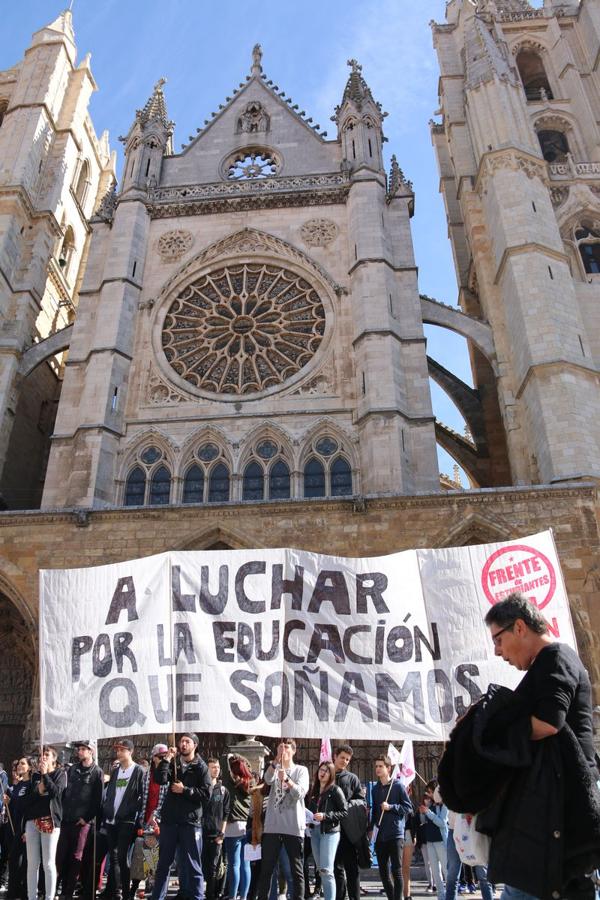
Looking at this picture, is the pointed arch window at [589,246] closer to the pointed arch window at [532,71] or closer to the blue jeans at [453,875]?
the pointed arch window at [532,71]

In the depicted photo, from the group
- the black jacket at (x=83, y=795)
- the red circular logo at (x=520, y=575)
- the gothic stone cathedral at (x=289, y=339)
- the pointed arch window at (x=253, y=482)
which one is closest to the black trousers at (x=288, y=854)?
the black jacket at (x=83, y=795)

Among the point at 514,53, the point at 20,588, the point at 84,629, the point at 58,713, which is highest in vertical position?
the point at 514,53

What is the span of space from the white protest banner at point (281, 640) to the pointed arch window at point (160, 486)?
942 cm

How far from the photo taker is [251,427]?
16281 mm

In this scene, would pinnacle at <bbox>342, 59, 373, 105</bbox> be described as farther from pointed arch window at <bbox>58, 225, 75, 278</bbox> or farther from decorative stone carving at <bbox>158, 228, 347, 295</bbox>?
pointed arch window at <bbox>58, 225, 75, 278</bbox>

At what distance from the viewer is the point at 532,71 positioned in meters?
26.8

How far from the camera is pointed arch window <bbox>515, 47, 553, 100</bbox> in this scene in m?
26.3

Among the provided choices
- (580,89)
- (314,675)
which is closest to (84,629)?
(314,675)

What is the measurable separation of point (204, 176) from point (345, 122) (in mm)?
4551

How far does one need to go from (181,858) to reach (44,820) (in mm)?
1386

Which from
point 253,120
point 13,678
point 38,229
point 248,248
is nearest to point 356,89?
point 253,120

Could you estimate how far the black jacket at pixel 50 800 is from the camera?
5973mm

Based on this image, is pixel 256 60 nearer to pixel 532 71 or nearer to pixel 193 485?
pixel 532 71

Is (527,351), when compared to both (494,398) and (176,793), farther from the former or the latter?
(176,793)
